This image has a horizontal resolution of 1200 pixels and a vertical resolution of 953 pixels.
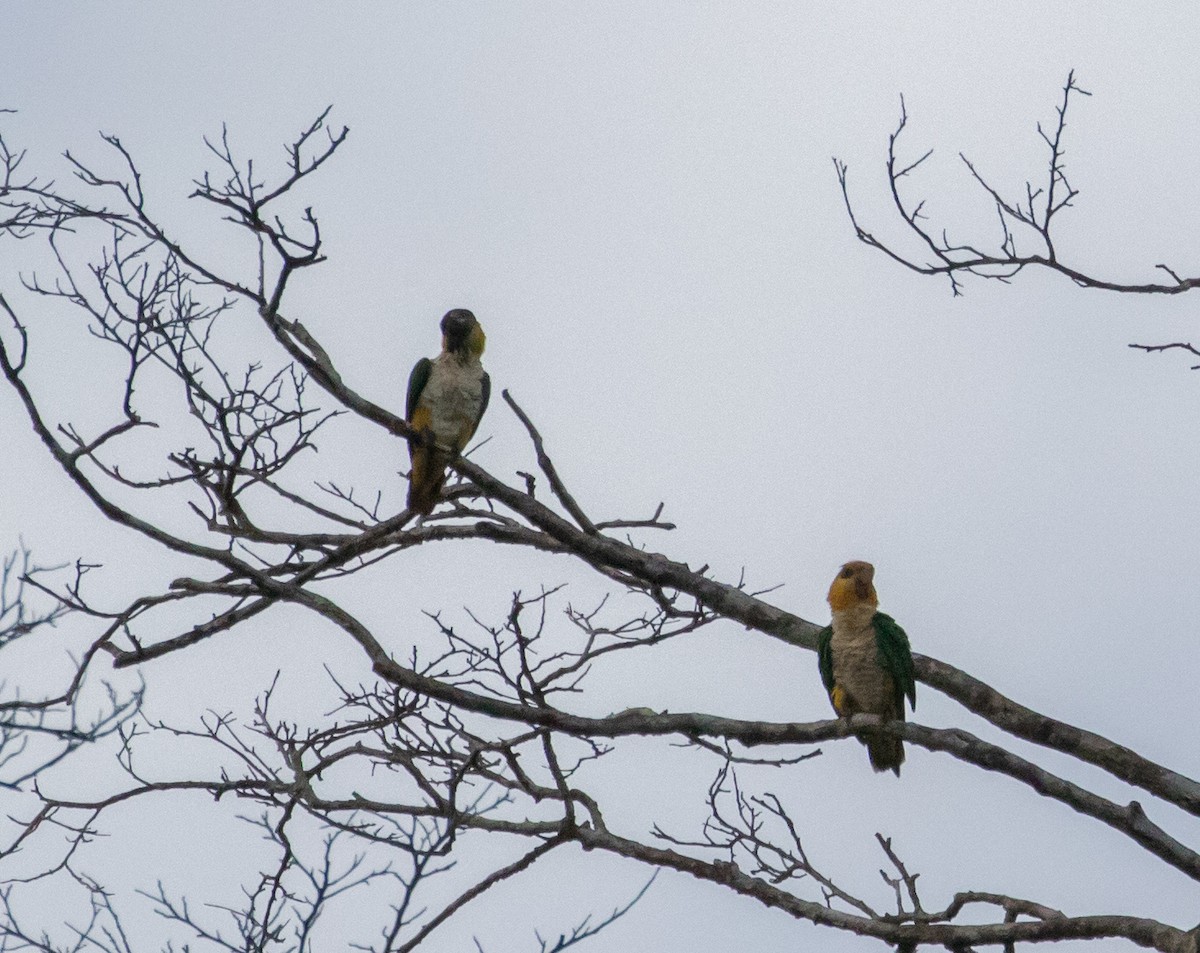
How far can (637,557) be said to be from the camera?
16.5 ft

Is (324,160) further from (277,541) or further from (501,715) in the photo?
(501,715)

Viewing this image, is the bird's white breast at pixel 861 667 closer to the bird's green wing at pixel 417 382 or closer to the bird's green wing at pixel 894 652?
the bird's green wing at pixel 894 652

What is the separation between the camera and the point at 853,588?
636cm

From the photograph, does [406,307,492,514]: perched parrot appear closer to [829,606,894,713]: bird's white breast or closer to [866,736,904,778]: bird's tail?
[829,606,894,713]: bird's white breast

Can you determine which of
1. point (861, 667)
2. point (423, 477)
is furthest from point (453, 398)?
point (861, 667)

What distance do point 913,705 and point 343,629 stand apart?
2.76 meters

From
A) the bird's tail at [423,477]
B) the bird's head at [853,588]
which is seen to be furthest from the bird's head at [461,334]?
the bird's head at [853,588]

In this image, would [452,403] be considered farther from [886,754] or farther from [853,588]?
[886,754]

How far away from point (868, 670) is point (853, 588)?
487 millimetres

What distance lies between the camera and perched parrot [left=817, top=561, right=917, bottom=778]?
596cm

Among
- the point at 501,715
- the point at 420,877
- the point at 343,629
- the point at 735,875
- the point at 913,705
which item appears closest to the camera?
the point at 420,877

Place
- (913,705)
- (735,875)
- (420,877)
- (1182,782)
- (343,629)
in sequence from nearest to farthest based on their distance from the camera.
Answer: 1. (420,877)
2. (1182,782)
3. (735,875)
4. (343,629)
5. (913,705)

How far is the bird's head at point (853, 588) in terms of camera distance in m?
6.32

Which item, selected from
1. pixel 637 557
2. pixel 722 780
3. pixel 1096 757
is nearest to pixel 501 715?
pixel 637 557
